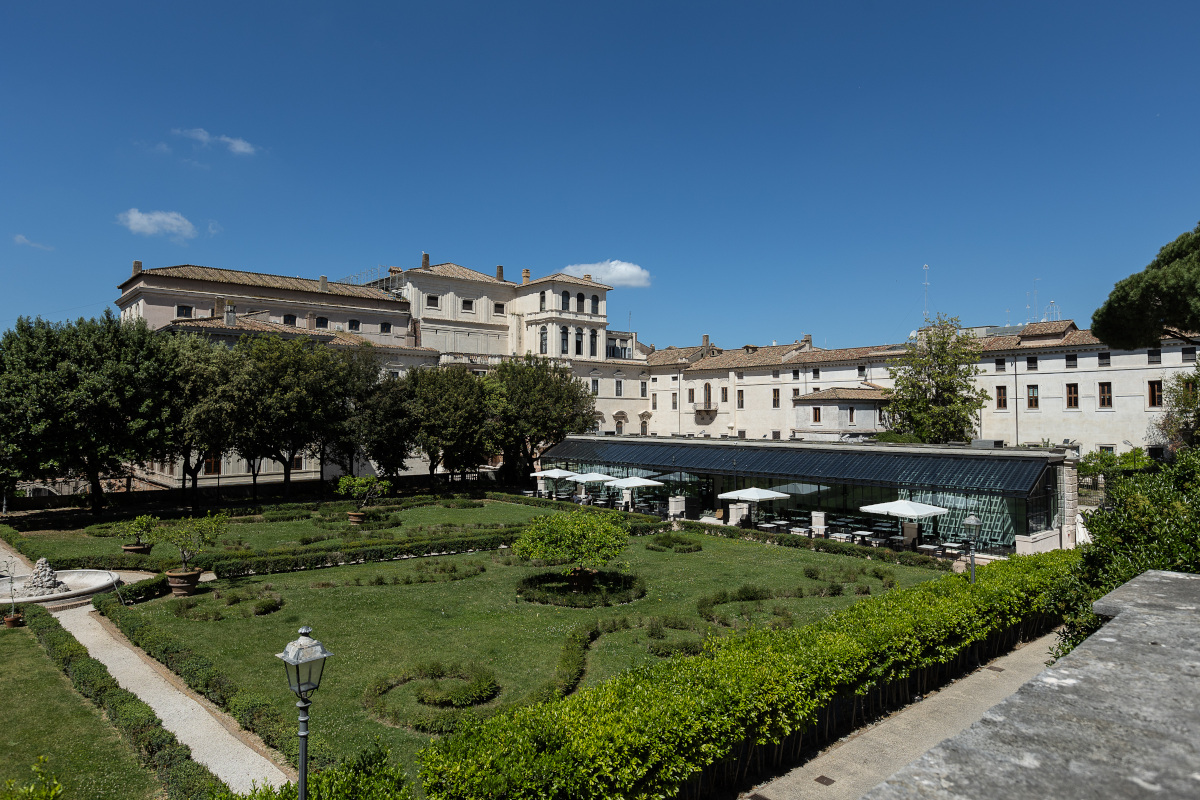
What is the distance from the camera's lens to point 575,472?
46219 mm

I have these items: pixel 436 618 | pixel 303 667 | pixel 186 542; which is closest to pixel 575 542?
pixel 436 618

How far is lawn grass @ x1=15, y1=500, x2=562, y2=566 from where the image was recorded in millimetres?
27188

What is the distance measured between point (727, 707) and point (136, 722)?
9885 millimetres

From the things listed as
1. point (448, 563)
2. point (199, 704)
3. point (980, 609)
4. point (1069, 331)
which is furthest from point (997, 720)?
point (1069, 331)

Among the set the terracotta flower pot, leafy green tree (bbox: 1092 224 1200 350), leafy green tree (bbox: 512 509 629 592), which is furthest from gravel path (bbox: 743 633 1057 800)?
leafy green tree (bbox: 1092 224 1200 350)

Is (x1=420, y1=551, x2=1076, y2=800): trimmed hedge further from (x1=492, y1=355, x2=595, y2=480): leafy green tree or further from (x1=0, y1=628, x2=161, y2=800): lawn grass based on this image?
(x1=492, y1=355, x2=595, y2=480): leafy green tree

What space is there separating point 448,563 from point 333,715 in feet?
44.3

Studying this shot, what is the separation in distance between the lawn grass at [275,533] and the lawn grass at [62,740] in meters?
12.5

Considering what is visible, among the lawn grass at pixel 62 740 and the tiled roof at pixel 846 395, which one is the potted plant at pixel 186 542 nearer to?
the lawn grass at pixel 62 740

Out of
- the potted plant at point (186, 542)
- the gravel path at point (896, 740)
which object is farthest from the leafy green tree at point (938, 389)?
the potted plant at point (186, 542)

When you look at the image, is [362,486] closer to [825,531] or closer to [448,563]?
[448,563]

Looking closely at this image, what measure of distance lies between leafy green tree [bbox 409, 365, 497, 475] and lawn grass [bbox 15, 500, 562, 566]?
20.4 ft

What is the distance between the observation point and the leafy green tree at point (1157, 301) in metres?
27.3

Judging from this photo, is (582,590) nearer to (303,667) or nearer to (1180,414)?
(303,667)
